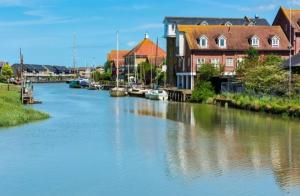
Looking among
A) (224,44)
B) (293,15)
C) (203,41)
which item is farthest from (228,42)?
(293,15)

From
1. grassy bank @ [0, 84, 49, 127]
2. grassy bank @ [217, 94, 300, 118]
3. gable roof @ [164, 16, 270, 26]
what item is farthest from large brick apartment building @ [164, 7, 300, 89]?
grassy bank @ [0, 84, 49, 127]

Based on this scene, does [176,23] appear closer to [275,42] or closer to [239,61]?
[239,61]

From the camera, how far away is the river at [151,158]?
19.7 meters

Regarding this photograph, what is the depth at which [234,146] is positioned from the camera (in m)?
29.5

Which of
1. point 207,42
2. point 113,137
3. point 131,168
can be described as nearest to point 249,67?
point 207,42

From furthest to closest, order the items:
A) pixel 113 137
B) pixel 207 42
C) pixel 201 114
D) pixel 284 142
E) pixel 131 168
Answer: pixel 207 42
pixel 201 114
pixel 113 137
pixel 284 142
pixel 131 168

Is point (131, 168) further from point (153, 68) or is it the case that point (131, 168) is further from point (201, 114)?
point (153, 68)

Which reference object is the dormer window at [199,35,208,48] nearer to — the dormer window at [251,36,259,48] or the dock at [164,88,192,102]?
the dormer window at [251,36,259,48]

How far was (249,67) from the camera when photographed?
6250cm

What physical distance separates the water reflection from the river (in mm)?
38

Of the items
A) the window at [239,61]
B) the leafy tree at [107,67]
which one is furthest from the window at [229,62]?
the leafy tree at [107,67]

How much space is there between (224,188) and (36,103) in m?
47.9

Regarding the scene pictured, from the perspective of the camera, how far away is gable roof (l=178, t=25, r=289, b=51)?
73.1 metres

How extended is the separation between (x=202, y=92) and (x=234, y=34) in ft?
37.6
